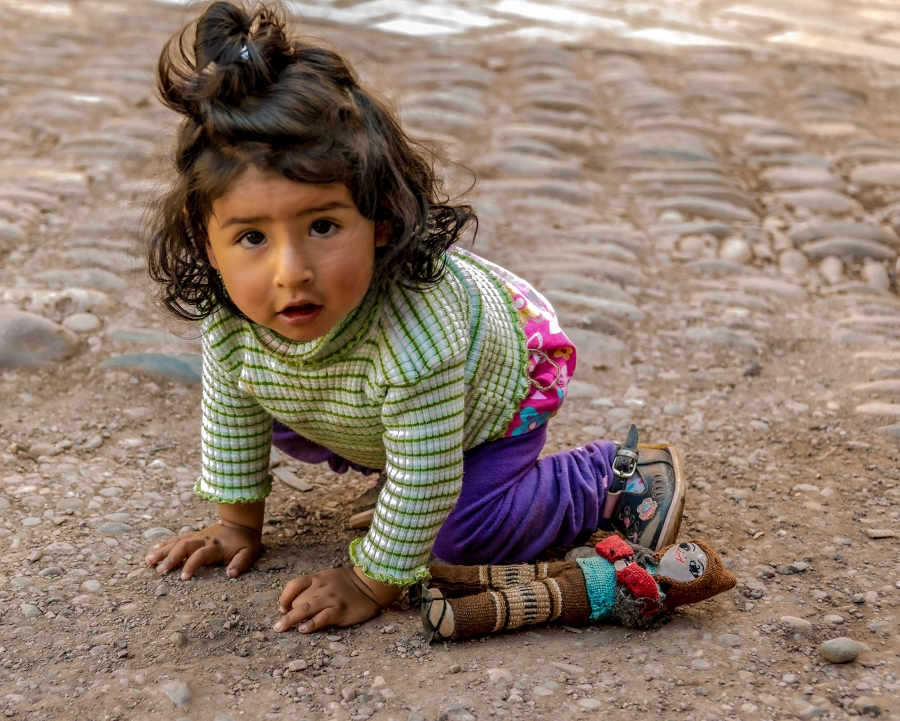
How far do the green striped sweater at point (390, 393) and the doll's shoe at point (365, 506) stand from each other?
0.22 m

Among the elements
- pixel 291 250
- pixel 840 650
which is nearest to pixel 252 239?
pixel 291 250

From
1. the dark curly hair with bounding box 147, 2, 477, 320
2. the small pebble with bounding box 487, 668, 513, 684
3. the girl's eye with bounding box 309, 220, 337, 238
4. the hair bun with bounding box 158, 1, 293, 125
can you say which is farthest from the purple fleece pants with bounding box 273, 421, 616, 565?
the hair bun with bounding box 158, 1, 293, 125

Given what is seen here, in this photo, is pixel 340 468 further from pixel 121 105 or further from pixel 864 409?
pixel 121 105

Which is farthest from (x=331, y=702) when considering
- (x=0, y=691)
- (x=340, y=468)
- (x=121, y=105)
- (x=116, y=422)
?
(x=121, y=105)

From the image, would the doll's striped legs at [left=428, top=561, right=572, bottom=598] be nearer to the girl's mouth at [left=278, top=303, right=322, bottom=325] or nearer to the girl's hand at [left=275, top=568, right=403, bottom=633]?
the girl's hand at [left=275, top=568, right=403, bottom=633]

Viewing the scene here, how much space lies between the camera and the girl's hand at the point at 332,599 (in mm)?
2160

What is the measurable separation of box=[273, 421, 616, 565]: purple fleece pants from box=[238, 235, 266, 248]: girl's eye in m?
0.73

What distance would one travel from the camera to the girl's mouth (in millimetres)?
1932

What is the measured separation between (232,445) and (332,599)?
0.43 meters

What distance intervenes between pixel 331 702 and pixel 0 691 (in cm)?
59

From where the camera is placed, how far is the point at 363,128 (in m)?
1.92

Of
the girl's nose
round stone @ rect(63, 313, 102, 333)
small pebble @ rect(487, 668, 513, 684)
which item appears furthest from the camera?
round stone @ rect(63, 313, 102, 333)

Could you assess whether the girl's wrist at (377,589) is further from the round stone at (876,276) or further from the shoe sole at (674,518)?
the round stone at (876,276)

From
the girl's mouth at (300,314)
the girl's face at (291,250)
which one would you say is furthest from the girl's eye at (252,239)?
the girl's mouth at (300,314)
